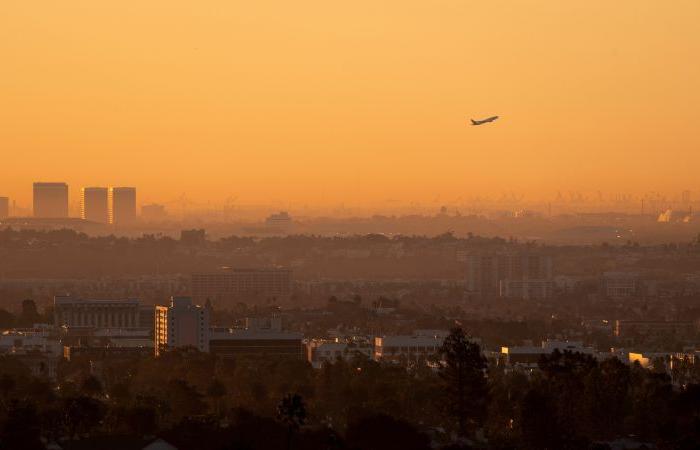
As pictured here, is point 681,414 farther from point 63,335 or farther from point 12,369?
point 63,335

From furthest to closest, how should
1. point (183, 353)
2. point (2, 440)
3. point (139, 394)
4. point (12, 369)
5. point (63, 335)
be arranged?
point (63, 335)
point (183, 353)
point (12, 369)
point (139, 394)
point (2, 440)

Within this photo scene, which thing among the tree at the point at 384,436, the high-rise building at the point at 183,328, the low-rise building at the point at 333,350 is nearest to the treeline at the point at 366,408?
the tree at the point at 384,436

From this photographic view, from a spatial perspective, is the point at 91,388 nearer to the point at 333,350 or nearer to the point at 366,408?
the point at 366,408

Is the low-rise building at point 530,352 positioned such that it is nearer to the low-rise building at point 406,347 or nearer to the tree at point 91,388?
the low-rise building at point 406,347

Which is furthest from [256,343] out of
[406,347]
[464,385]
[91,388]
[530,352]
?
[464,385]

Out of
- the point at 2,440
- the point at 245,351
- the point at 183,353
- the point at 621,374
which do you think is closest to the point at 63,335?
the point at 245,351

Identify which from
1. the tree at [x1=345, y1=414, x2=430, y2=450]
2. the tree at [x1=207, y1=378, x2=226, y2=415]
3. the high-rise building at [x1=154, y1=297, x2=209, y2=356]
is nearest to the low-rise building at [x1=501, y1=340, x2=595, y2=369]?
the high-rise building at [x1=154, y1=297, x2=209, y2=356]
